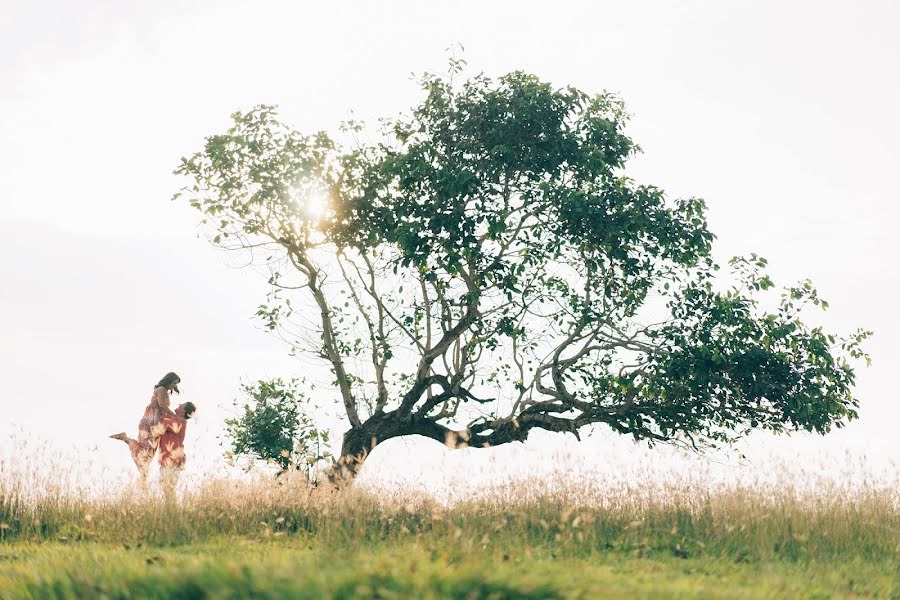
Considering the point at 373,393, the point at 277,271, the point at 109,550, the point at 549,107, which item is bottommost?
the point at 109,550

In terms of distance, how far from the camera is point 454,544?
8.12 m

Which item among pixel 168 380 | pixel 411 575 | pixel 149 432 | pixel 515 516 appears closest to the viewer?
pixel 411 575

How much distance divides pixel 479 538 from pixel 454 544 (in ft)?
6.06

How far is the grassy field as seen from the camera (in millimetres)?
5836

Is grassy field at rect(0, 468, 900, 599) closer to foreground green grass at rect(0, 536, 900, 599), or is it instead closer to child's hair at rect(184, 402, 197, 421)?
foreground green grass at rect(0, 536, 900, 599)

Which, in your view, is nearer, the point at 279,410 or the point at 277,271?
the point at 277,271

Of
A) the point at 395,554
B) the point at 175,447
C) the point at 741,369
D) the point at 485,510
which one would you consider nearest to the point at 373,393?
the point at 175,447

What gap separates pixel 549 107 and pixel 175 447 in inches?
321

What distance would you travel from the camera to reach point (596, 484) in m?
11.8

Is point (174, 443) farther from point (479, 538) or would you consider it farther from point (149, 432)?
point (479, 538)

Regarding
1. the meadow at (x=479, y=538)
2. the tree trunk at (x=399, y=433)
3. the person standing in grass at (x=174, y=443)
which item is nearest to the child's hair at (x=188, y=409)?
the person standing in grass at (x=174, y=443)

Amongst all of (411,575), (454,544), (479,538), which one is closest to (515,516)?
(479,538)

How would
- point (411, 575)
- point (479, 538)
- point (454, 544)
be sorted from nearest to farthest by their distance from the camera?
point (411, 575)
point (454, 544)
point (479, 538)

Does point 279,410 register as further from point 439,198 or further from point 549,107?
point 549,107
